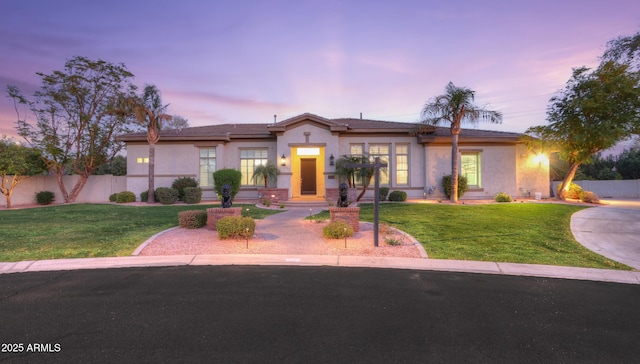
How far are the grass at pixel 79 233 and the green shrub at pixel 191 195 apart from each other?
4.05 m

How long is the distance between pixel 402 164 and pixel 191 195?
13.1m

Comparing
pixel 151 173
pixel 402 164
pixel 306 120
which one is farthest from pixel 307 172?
pixel 151 173

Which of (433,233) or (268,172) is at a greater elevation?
(268,172)

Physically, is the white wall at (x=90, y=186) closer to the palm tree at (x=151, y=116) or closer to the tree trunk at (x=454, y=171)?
the palm tree at (x=151, y=116)

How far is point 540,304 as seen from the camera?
4.44 metres

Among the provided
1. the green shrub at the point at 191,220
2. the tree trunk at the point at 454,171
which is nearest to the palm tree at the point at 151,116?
the green shrub at the point at 191,220

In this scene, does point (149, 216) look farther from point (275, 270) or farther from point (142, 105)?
point (275, 270)

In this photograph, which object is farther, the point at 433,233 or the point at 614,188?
the point at 614,188

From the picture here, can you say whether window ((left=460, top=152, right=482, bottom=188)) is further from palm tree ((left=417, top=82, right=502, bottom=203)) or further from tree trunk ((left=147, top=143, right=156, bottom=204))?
tree trunk ((left=147, top=143, right=156, bottom=204))

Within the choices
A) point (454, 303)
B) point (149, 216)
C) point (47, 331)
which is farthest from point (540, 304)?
point (149, 216)

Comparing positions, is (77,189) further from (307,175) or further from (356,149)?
(356,149)

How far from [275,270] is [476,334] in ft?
12.3

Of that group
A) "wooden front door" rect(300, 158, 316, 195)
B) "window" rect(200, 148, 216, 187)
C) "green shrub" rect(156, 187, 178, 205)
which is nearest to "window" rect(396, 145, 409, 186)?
"wooden front door" rect(300, 158, 316, 195)

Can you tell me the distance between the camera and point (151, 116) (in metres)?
17.5
